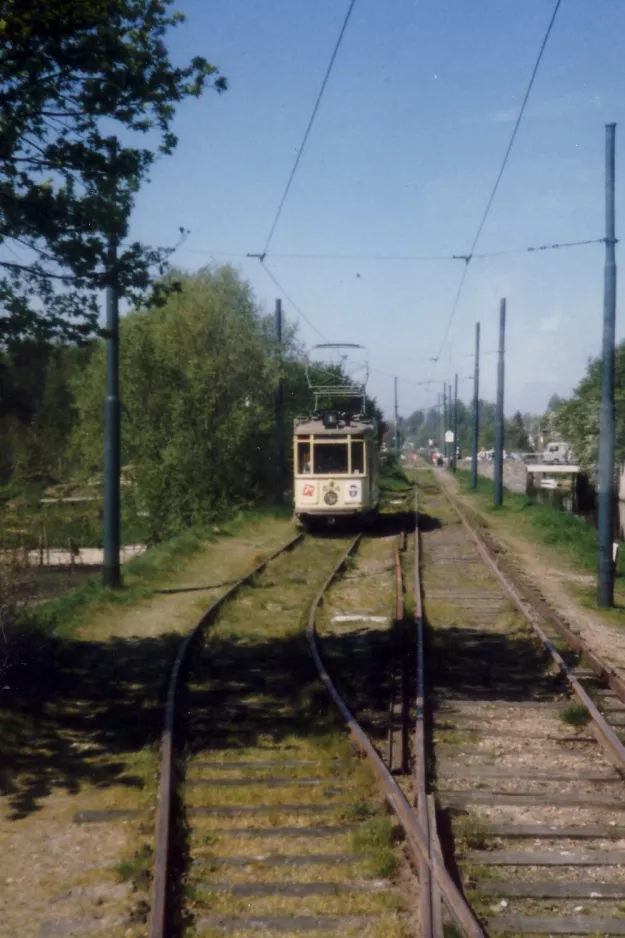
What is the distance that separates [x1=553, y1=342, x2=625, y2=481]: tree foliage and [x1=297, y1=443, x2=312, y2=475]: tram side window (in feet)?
49.2

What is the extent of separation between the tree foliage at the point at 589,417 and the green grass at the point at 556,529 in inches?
128

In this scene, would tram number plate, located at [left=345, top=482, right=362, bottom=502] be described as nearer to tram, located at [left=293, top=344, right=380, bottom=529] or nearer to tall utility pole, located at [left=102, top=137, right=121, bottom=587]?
tram, located at [left=293, top=344, right=380, bottom=529]

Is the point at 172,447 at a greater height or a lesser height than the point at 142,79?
lesser

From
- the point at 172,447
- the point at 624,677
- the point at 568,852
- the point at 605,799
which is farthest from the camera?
the point at 172,447

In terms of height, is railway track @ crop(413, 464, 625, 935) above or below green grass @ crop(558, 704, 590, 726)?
below

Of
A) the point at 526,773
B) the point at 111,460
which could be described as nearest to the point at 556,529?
the point at 111,460

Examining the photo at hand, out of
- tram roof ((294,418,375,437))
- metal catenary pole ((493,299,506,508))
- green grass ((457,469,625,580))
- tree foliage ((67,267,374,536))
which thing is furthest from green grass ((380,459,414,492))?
tram roof ((294,418,375,437))

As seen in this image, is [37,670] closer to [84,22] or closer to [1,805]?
[1,805]

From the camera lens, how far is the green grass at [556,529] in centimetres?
2054

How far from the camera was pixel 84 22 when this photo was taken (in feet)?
24.2

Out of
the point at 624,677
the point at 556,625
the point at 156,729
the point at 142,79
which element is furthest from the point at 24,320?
the point at 556,625

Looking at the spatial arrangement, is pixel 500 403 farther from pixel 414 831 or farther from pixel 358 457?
pixel 414 831

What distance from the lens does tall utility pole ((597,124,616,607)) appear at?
13.7 m

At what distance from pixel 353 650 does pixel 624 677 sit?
3047mm
